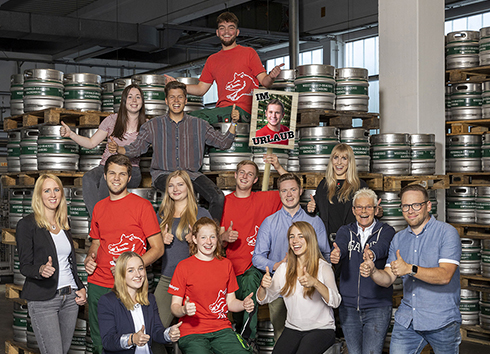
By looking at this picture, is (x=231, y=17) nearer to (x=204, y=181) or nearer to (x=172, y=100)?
(x=172, y=100)

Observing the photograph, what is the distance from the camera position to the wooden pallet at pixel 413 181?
6.79m

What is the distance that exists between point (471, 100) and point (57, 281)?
6.48 metres

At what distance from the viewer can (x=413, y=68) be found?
788cm

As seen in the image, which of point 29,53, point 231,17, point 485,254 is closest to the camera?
point 231,17

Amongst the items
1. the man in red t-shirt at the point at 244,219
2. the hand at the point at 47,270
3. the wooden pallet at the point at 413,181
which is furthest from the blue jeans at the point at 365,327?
the hand at the point at 47,270

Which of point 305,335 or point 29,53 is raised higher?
point 29,53

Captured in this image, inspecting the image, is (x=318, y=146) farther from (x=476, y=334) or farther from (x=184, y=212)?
(x=476, y=334)

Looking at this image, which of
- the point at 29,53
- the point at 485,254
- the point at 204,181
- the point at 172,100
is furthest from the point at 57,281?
the point at 29,53

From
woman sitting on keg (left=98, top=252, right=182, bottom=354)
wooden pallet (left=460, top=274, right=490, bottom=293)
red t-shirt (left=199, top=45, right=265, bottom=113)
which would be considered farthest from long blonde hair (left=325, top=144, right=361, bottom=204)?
wooden pallet (left=460, top=274, right=490, bottom=293)

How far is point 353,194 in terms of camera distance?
5395 millimetres

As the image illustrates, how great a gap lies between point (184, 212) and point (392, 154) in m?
3.00

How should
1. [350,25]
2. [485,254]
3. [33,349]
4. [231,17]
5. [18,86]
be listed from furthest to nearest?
[350,25]
[485,254]
[18,86]
[33,349]
[231,17]

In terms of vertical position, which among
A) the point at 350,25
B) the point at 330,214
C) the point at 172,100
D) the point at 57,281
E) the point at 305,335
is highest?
the point at 350,25

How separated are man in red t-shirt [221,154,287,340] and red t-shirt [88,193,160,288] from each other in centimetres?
78
